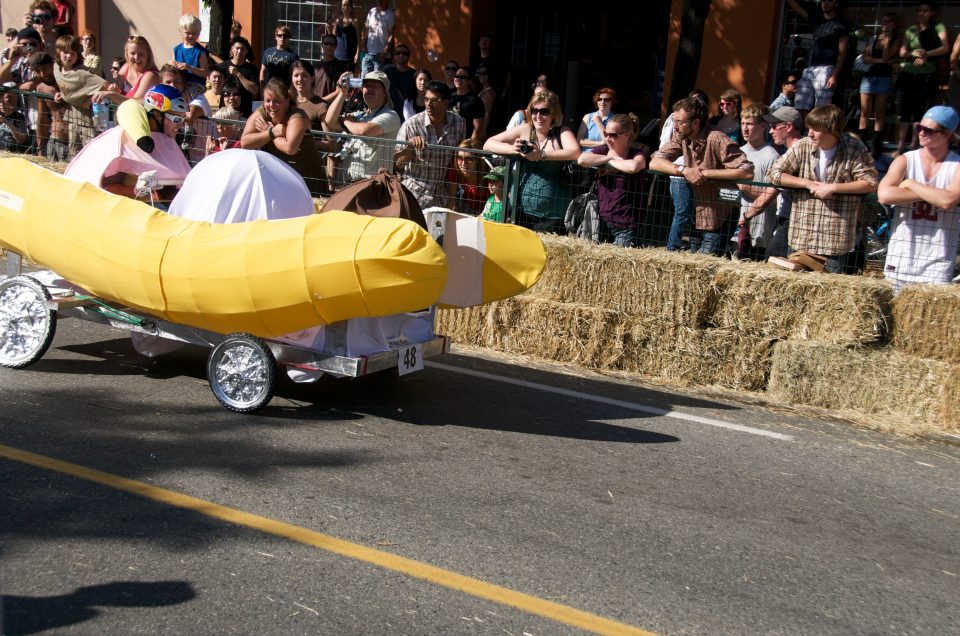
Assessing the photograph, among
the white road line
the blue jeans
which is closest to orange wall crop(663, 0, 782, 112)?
the blue jeans

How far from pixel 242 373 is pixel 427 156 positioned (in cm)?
456

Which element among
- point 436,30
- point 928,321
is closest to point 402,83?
point 436,30

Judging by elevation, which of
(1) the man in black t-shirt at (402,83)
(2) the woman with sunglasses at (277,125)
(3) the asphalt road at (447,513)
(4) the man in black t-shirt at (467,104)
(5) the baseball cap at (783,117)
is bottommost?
(3) the asphalt road at (447,513)

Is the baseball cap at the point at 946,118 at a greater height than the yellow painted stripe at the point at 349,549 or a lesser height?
greater

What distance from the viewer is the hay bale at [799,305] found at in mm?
8336

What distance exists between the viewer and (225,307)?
22.1 ft

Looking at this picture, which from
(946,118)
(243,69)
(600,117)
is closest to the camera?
(946,118)

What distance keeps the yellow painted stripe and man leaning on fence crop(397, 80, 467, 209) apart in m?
5.65

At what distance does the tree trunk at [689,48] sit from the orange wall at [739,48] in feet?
1.90

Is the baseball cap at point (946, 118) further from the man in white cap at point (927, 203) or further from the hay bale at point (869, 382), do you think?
the hay bale at point (869, 382)

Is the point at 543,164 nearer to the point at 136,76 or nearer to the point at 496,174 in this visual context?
the point at 496,174

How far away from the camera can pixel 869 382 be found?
827 cm

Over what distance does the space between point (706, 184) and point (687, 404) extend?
99.8 inches

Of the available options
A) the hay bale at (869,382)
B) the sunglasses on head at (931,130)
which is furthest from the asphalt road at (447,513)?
the sunglasses on head at (931,130)
